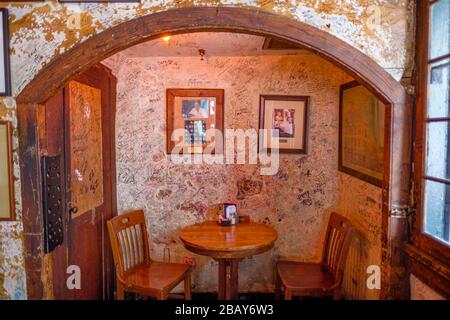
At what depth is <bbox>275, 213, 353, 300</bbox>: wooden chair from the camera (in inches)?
91.5

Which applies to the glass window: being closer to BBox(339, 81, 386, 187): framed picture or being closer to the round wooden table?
BBox(339, 81, 386, 187): framed picture

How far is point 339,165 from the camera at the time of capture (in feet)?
9.73

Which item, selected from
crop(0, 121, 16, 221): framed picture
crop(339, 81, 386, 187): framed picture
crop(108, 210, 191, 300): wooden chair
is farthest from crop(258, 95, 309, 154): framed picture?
crop(0, 121, 16, 221): framed picture

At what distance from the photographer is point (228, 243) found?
2377 millimetres

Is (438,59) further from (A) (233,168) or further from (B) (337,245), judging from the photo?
(A) (233,168)

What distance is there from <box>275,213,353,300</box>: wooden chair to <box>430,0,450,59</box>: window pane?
4.40ft

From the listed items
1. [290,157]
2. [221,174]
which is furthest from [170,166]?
[290,157]

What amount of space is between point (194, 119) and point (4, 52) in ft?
5.27

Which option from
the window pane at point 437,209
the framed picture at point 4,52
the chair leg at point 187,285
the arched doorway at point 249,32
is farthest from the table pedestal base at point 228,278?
the framed picture at point 4,52

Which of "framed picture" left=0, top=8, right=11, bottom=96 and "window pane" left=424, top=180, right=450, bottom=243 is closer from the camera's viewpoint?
"window pane" left=424, top=180, right=450, bottom=243

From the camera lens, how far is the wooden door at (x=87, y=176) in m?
2.22

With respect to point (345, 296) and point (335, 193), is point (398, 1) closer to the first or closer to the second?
point (335, 193)

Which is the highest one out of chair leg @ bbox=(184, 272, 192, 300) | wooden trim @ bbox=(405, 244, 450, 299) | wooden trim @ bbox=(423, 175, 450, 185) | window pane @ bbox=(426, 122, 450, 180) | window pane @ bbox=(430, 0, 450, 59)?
window pane @ bbox=(430, 0, 450, 59)

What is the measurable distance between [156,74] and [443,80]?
2.29 metres
